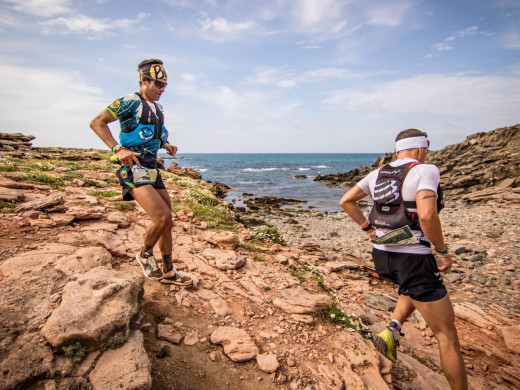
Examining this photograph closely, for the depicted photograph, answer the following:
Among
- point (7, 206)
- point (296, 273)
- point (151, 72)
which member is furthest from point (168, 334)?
point (7, 206)

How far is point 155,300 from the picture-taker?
3797 millimetres

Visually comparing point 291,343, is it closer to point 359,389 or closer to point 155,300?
point 359,389

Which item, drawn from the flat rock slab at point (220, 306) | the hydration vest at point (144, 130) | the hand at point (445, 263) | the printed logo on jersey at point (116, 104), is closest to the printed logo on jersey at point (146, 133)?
the hydration vest at point (144, 130)

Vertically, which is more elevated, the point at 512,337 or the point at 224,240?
the point at 224,240

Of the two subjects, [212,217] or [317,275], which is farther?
[212,217]

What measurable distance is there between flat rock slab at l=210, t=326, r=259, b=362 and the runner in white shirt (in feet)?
6.19

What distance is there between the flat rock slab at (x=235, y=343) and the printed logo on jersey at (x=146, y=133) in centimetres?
282

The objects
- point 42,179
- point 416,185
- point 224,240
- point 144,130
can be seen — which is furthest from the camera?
point 42,179

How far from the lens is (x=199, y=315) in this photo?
12.3 ft

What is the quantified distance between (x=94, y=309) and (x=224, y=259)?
9.53 feet

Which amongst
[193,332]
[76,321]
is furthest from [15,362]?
[193,332]

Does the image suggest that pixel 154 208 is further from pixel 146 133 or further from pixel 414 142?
pixel 414 142

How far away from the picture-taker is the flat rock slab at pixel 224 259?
17.2 feet

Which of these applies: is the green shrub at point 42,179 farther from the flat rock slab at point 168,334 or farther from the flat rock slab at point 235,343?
the flat rock slab at point 235,343
